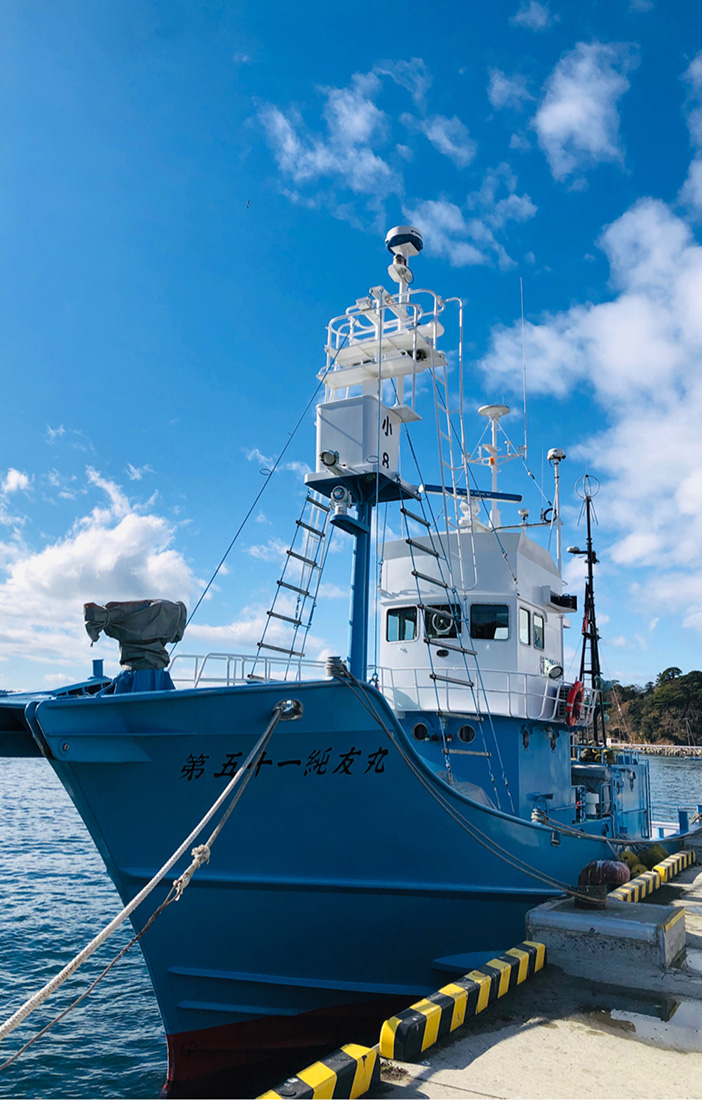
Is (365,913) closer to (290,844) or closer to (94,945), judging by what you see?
(290,844)

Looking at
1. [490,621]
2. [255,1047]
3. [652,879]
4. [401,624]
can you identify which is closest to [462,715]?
[490,621]

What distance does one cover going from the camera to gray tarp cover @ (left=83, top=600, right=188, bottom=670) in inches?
277

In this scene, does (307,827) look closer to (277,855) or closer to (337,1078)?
(277,855)

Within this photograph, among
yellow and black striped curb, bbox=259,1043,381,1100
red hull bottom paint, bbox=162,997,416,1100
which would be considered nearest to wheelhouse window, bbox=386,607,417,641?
red hull bottom paint, bbox=162,997,416,1100

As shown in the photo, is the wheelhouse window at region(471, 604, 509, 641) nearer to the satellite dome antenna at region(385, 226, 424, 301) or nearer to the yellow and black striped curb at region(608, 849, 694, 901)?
the yellow and black striped curb at region(608, 849, 694, 901)

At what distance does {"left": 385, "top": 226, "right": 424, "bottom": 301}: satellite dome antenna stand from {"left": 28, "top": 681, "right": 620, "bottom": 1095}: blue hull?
6.77m

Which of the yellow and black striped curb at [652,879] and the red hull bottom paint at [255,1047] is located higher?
the yellow and black striped curb at [652,879]

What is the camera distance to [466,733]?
10734mm

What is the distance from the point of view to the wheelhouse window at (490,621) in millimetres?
11695

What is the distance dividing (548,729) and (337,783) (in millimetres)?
5778

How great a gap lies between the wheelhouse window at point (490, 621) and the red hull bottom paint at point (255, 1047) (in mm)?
5222

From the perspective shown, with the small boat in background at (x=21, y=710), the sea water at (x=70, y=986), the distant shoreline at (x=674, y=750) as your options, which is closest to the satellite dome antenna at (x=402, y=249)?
the small boat in background at (x=21, y=710)

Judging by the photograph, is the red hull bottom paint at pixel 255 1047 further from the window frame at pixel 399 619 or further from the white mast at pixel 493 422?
the white mast at pixel 493 422

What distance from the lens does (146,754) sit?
6.89 metres
